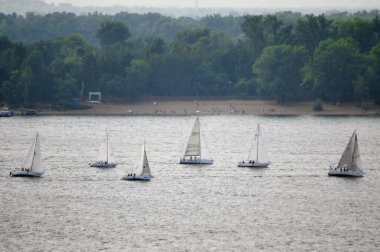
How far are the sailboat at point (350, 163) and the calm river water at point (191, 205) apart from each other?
5.63 feet

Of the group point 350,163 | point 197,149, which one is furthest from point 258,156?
point 350,163

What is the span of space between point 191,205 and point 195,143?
101 feet

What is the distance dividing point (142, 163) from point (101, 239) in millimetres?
32618

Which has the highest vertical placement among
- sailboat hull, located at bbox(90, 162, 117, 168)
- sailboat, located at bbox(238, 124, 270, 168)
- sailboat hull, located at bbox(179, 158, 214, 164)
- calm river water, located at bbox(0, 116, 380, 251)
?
sailboat, located at bbox(238, 124, 270, 168)

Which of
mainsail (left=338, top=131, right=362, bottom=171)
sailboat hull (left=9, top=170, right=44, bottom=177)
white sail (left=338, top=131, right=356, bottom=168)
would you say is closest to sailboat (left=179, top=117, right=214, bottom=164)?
white sail (left=338, top=131, right=356, bottom=168)

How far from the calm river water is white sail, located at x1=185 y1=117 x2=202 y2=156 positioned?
9.18 ft

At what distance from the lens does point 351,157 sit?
141 m

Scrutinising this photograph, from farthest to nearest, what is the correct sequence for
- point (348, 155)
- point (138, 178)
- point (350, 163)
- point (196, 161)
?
point (196, 161), point (350, 163), point (348, 155), point (138, 178)

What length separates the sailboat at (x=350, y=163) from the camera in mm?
140125

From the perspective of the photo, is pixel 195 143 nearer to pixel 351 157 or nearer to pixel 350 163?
pixel 350 163

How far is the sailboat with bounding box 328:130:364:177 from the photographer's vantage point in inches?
5517

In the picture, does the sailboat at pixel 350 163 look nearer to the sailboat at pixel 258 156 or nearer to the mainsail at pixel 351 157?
the mainsail at pixel 351 157

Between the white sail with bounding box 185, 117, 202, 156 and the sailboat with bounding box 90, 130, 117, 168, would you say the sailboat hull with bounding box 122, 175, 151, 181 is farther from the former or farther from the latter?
the white sail with bounding box 185, 117, 202, 156

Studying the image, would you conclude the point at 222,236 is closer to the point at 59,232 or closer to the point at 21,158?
the point at 59,232
